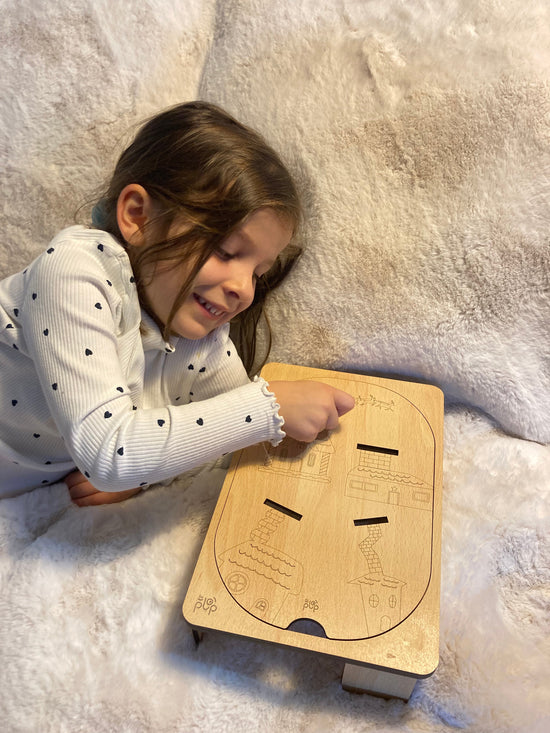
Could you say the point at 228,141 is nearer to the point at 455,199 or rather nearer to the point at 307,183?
the point at 307,183

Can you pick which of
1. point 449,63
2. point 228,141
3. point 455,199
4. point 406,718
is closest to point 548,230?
point 455,199

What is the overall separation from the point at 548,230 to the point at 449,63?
0.76 ft

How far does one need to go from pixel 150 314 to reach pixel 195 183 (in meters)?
0.15

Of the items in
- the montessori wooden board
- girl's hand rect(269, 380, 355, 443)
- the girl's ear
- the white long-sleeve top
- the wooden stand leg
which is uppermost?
the girl's ear

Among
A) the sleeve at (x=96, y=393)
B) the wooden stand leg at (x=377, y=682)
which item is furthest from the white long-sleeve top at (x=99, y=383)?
the wooden stand leg at (x=377, y=682)

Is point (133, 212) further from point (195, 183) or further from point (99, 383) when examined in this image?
point (99, 383)

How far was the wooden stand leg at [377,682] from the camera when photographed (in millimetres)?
504

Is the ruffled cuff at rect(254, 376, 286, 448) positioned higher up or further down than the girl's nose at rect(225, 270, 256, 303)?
further down

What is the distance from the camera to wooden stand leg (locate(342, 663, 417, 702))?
1.65ft

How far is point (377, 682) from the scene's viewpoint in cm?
52

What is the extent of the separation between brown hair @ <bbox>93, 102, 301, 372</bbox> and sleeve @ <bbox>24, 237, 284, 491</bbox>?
0.23 feet

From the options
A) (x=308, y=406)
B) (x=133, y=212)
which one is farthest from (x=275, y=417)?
(x=133, y=212)

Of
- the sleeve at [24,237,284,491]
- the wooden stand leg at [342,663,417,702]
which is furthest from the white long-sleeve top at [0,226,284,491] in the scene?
the wooden stand leg at [342,663,417,702]

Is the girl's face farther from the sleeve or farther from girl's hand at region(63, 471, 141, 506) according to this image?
girl's hand at region(63, 471, 141, 506)
